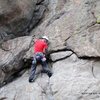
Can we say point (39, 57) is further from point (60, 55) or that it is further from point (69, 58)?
point (69, 58)

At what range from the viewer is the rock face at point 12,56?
44.9 feet

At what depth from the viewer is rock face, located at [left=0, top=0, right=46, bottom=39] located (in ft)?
48.1

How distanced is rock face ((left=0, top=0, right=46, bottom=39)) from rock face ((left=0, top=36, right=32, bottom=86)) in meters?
0.82

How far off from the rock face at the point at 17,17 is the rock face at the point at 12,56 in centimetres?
82

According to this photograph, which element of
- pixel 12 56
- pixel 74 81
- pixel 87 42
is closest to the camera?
pixel 74 81

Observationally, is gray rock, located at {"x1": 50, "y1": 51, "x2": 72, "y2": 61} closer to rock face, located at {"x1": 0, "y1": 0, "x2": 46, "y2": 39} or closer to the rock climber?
the rock climber

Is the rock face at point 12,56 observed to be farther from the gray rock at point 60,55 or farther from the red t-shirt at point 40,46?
the gray rock at point 60,55

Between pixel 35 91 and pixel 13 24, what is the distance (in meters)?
4.48

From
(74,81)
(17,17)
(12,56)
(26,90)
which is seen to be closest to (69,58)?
(74,81)

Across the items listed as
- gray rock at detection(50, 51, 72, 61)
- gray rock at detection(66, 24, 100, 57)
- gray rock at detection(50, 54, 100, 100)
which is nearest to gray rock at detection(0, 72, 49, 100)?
gray rock at detection(50, 54, 100, 100)

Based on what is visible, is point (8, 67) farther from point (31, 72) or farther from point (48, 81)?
point (48, 81)

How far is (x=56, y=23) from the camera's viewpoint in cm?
1459

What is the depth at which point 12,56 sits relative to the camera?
547 inches

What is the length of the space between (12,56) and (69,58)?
2924 millimetres
